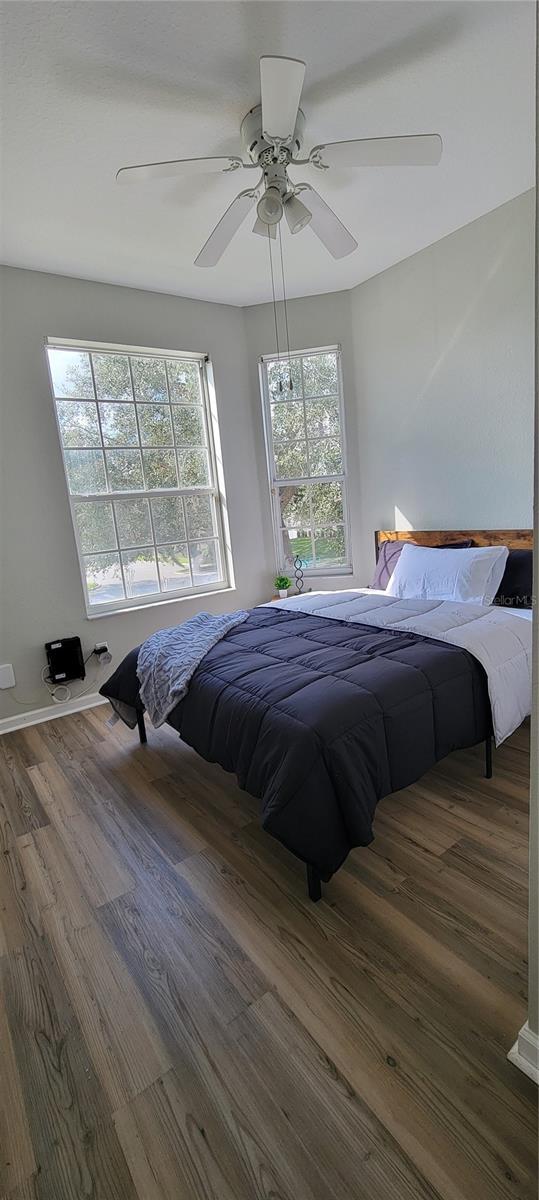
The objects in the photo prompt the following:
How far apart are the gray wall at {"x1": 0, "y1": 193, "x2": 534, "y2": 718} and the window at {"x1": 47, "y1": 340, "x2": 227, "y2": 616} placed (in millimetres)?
128

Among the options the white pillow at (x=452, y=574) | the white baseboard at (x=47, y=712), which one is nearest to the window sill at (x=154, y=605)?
the white baseboard at (x=47, y=712)

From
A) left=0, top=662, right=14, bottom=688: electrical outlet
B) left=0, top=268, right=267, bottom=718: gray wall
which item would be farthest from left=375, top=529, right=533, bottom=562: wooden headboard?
left=0, top=662, right=14, bottom=688: electrical outlet

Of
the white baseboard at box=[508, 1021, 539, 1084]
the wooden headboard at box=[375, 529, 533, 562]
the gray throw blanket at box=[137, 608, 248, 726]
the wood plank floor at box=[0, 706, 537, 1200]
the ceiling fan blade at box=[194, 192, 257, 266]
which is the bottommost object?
the wood plank floor at box=[0, 706, 537, 1200]

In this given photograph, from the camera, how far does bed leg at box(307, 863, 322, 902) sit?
1.62 meters

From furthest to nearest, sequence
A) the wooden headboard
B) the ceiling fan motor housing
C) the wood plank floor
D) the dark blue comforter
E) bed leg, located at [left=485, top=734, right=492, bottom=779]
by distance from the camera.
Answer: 1. the wooden headboard
2. bed leg, located at [left=485, top=734, right=492, bottom=779]
3. the ceiling fan motor housing
4. the dark blue comforter
5. the wood plank floor

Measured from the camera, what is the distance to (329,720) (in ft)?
5.48

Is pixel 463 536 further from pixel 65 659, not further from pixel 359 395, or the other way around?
pixel 65 659

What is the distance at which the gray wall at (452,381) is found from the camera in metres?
2.99

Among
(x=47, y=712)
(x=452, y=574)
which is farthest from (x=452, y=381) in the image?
(x=47, y=712)

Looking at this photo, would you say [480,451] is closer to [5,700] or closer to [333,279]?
[333,279]

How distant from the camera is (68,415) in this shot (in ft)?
11.2

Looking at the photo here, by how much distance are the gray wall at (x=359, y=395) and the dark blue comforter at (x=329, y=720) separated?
4.92ft

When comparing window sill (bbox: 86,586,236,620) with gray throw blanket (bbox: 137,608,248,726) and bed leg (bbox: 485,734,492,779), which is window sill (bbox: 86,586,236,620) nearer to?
gray throw blanket (bbox: 137,608,248,726)

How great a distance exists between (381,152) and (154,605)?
2.93m
